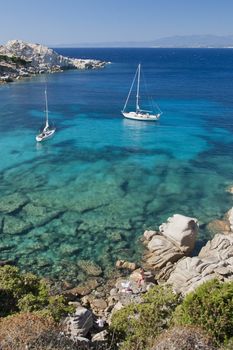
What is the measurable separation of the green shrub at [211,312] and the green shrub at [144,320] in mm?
865

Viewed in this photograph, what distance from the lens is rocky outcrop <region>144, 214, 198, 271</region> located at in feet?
102

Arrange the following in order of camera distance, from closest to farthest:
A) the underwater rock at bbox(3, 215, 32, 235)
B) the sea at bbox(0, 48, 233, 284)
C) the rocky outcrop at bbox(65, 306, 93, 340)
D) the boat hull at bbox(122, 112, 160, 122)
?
the rocky outcrop at bbox(65, 306, 93, 340) < the sea at bbox(0, 48, 233, 284) < the underwater rock at bbox(3, 215, 32, 235) < the boat hull at bbox(122, 112, 160, 122)

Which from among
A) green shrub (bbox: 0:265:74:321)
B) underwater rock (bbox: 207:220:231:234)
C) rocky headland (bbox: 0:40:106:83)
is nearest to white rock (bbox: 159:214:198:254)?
underwater rock (bbox: 207:220:231:234)

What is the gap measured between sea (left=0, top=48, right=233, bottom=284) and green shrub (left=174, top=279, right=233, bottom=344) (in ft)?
43.2

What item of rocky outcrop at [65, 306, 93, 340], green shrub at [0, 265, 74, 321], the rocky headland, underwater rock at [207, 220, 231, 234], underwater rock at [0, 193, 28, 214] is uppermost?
the rocky headland

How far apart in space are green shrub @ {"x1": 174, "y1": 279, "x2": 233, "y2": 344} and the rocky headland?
133321mm

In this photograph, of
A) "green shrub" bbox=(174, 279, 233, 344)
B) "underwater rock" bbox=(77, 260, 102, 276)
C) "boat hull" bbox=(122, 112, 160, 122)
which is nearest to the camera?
"green shrub" bbox=(174, 279, 233, 344)

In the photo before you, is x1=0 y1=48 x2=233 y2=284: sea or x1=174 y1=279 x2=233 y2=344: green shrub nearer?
x1=174 y1=279 x2=233 y2=344: green shrub

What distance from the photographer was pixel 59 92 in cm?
11025

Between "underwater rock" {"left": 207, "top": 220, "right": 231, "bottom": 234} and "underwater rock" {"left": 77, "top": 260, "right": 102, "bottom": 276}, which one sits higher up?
"underwater rock" {"left": 207, "top": 220, "right": 231, "bottom": 234}

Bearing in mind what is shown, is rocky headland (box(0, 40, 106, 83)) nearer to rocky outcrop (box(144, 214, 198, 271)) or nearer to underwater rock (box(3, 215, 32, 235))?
underwater rock (box(3, 215, 32, 235))

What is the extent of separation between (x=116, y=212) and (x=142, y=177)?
10313mm

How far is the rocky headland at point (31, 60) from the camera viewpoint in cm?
14625

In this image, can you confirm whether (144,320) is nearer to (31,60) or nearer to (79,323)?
(79,323)
